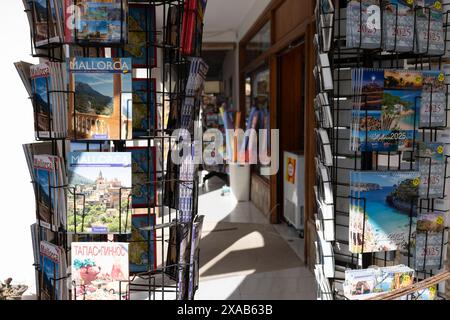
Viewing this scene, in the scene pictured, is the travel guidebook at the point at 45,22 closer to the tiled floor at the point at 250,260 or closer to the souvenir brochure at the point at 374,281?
the souvenir brochure at the point at 374,281

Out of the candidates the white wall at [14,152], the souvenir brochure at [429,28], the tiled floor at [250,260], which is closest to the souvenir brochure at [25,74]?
the white wall at [14,152]

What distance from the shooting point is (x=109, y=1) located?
1.67 metres

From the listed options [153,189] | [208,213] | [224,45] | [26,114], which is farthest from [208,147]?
[153,189]

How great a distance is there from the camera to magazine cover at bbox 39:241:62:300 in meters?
1.85

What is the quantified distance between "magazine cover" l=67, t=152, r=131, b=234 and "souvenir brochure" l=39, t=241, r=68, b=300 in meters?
0.20

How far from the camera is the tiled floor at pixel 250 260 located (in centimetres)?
336

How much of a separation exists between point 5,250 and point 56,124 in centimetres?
130

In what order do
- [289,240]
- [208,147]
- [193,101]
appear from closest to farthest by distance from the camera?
[193,101] < [289,240] < [208,147]

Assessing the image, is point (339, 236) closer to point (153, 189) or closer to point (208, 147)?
point (153, 189)

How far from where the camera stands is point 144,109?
1972 millimetres

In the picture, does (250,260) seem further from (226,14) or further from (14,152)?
(226,14)

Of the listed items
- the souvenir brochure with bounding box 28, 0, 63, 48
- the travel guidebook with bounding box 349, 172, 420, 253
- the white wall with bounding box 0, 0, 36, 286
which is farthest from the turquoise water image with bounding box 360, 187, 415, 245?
the white wall with bounding box 0, 0, 36, 286

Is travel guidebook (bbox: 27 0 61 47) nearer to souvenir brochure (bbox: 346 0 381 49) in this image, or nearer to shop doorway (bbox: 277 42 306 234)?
souvenir brochure (bbox: 346 0 381 49)

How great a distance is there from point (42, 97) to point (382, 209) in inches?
59.4
